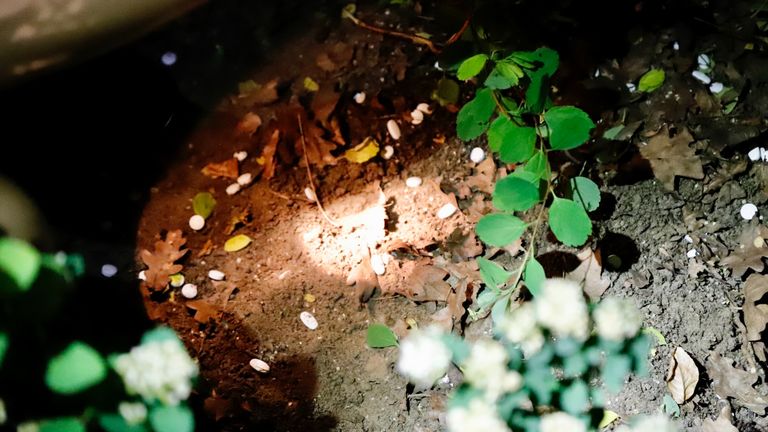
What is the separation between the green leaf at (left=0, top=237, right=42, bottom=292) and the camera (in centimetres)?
86

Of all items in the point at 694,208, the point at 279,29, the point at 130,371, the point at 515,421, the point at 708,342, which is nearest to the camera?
the point at 130,371

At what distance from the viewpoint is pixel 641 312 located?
5.81ft

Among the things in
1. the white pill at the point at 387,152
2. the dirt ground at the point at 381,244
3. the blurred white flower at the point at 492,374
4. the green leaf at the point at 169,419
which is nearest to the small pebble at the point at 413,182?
the dirt ground at the point at 381,244

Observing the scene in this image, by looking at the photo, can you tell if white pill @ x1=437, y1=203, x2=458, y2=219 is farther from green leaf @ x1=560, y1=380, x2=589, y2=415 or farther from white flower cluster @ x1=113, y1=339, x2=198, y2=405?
white flower cluster @ x1=113, y1=339, x2=198, y2=405

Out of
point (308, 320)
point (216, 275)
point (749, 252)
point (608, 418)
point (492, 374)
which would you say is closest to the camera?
point (492, 374)

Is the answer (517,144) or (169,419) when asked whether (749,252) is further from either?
(169,419)

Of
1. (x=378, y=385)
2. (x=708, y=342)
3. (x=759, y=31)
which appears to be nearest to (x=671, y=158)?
(x=708, y=342)

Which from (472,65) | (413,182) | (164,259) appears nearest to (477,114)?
(472,65)

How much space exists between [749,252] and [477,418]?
1.38m

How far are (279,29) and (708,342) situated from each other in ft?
8.44

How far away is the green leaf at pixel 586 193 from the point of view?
161cm

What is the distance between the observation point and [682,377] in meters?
1.64

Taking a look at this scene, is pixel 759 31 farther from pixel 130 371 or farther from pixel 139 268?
pixel 139 268

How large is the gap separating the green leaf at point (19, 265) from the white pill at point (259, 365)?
108 cm
